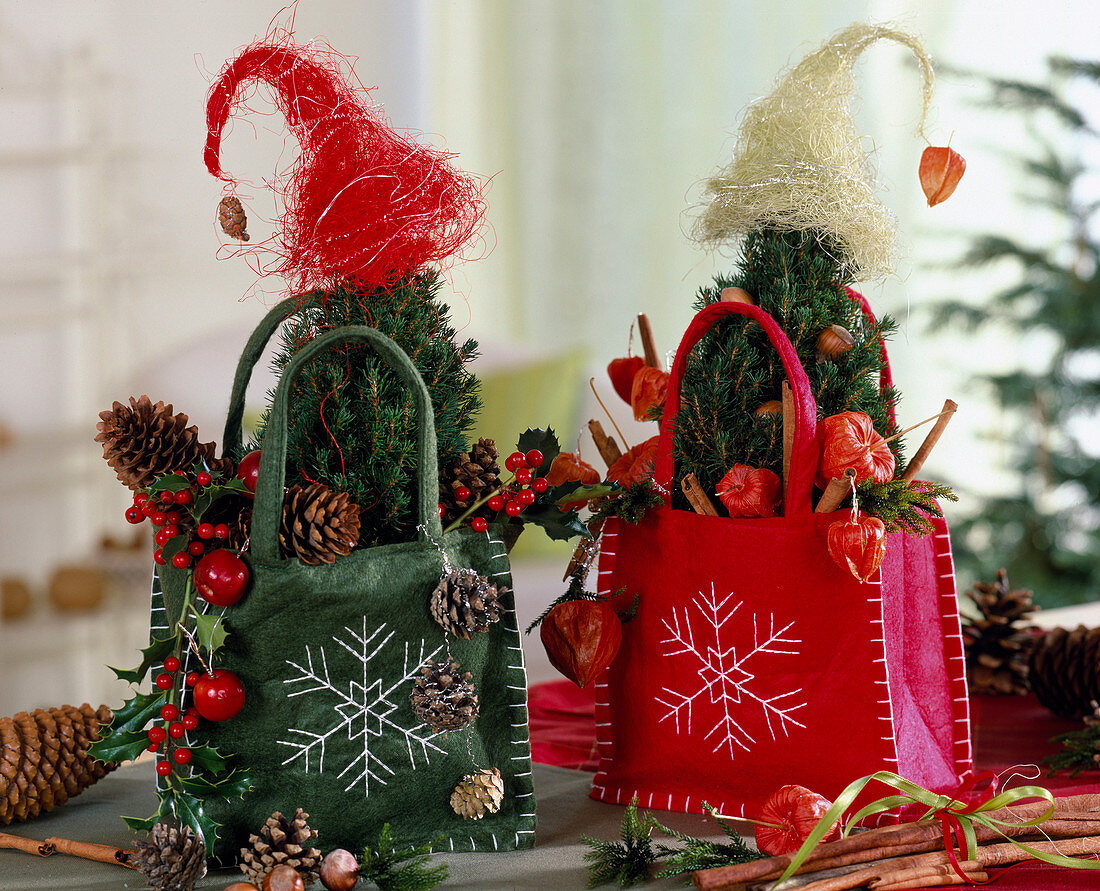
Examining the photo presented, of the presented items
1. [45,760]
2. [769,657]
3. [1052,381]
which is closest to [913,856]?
[769,657]

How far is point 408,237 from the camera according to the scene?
692 mm

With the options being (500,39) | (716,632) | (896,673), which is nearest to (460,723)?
(716,632)

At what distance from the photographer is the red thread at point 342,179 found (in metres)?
0.68

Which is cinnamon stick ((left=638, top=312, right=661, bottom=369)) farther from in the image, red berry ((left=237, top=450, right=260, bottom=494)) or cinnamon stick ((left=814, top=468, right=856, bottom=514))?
red berry ((left=237, top=450, right=260, bottom=494))

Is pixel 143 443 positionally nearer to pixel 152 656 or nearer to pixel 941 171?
pixel 152 656

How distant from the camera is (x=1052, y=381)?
2.60m

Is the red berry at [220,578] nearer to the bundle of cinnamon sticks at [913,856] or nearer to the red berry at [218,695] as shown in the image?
the red berry at [218,695]

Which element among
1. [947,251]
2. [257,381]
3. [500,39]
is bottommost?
[257,381]

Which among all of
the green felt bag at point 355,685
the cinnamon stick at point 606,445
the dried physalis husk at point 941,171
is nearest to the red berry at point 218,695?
the green felt bag at point 355,685

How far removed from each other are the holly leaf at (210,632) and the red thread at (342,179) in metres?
0.25

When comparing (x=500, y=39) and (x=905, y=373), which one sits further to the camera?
(x=905, y=373)

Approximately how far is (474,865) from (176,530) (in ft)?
0.95

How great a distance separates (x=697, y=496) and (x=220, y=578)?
0.35 metres

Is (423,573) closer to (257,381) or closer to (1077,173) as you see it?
(257,381)
